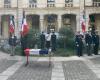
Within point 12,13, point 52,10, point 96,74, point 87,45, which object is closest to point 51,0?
point 52,10

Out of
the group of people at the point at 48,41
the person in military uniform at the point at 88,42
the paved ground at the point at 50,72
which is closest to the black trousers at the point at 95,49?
the person in military uniform at the point at 88,42

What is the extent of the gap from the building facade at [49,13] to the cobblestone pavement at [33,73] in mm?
37892

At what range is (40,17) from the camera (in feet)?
204

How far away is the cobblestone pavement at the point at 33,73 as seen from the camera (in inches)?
730

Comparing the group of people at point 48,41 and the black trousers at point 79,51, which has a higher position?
the group of people at point 48,41

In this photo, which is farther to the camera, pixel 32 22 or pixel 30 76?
pixel 32 22

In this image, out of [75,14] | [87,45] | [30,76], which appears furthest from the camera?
[75,14]

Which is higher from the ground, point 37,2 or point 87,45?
point 37,2

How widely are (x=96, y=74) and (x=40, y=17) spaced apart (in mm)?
42784

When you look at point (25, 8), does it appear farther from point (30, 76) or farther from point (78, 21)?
point (30, 76)

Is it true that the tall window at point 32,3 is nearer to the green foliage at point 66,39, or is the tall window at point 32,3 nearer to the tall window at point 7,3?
the tall window at point 7,3

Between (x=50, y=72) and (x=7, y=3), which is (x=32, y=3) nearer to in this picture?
(x=7, y=3)

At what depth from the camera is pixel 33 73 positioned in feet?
65.6

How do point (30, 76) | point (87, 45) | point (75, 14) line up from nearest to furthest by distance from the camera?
point (30, 76)
point (87, 45)
point (75, 14)
